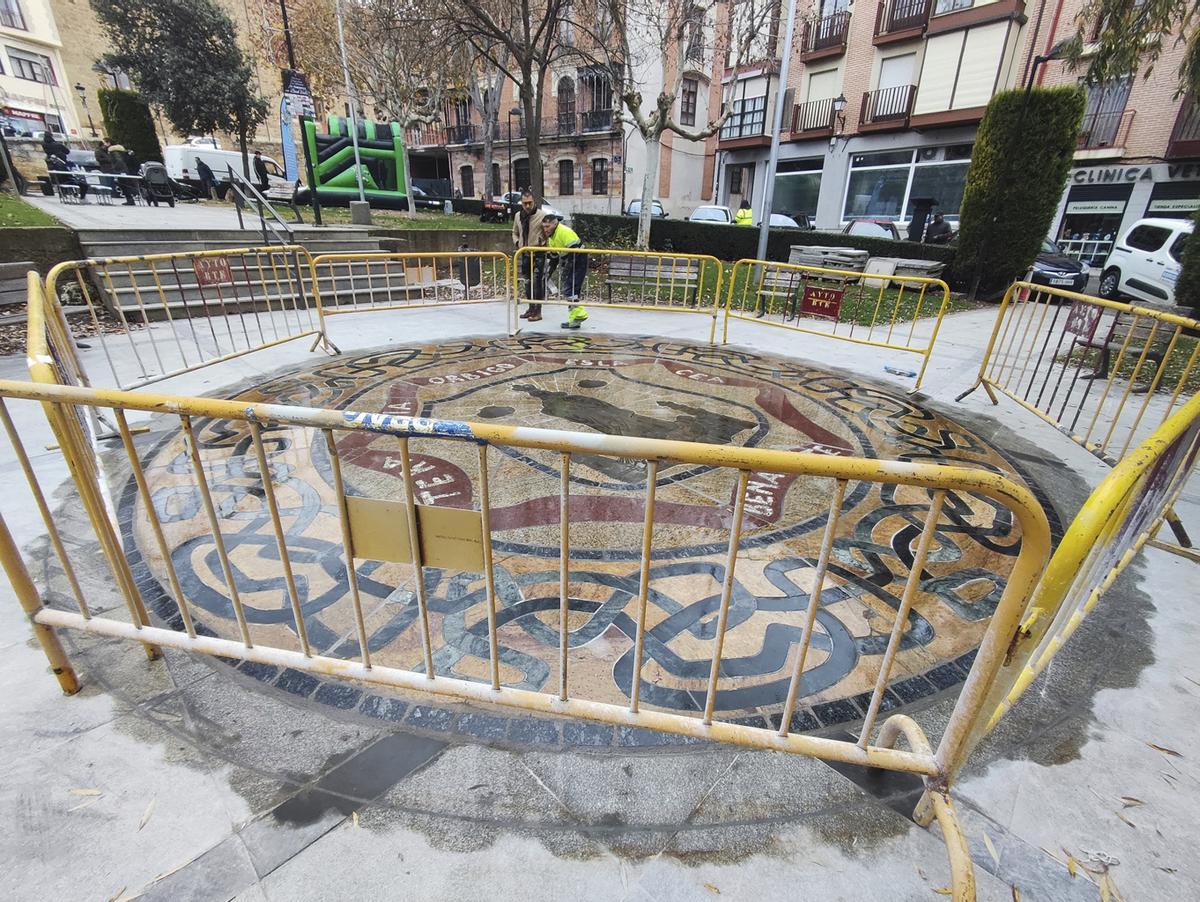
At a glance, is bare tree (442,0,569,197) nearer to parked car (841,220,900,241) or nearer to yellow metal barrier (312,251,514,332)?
yellow metal barrier (312,251,514,332)

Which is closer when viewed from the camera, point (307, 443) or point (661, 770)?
point (661, 770)

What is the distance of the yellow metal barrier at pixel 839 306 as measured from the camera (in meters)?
6.80

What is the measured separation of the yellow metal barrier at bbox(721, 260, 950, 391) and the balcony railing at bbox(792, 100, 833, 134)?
1557 centimetres

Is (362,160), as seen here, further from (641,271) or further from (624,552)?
(624,552)

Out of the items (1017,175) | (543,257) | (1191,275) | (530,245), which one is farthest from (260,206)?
(1191,275)

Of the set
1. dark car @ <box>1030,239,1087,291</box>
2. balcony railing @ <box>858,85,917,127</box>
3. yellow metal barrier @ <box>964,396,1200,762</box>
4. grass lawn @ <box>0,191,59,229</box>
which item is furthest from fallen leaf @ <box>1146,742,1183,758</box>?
balcony railing @ <box>858,85,917,127</box>

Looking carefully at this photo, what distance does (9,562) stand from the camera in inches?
73.1

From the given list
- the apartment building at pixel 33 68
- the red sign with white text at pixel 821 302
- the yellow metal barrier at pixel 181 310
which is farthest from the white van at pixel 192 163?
the apartment building at pixel 33 68

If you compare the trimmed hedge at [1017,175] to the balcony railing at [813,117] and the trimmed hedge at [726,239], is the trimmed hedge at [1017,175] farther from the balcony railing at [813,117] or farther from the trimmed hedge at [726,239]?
the balcony railing at [813,117]

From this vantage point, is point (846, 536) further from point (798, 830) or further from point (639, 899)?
point (639, 899)

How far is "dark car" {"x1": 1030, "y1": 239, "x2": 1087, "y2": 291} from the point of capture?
1362 cm

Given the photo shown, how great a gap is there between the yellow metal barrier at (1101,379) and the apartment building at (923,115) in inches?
476

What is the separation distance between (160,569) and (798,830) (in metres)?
2.85

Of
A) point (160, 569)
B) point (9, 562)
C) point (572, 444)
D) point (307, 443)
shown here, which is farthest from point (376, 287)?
point (572, 444)
